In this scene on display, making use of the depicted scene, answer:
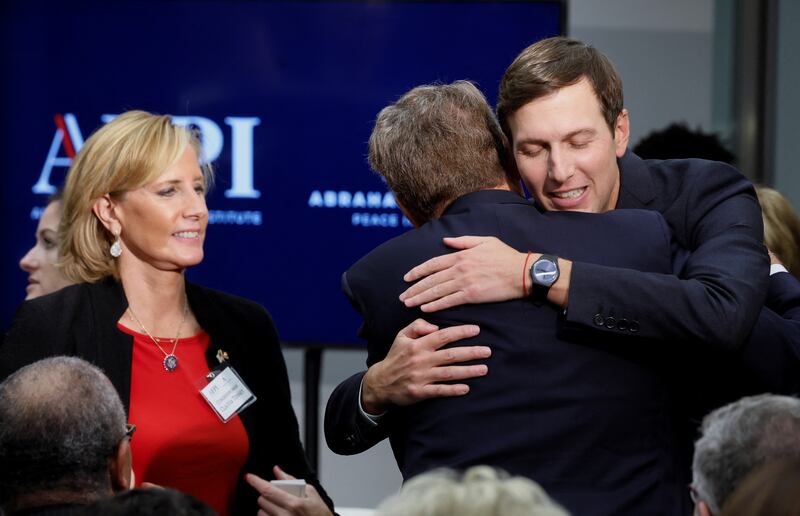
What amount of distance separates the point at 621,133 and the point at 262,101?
102 inches

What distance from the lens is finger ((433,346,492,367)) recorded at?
200cm

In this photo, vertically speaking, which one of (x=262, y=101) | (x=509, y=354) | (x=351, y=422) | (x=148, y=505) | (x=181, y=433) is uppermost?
(x=262, y=101)

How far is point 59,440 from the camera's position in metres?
1.94

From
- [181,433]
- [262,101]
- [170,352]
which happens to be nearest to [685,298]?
[181,433]

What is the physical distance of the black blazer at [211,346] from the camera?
2.91 m

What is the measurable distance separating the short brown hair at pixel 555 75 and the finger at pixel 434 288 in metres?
0.36

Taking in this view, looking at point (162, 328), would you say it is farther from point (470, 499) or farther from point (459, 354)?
point (470, 499)

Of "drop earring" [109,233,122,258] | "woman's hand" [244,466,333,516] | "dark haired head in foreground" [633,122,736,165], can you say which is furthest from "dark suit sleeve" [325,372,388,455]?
"dark haired head in foreground" [633,122,736,165]

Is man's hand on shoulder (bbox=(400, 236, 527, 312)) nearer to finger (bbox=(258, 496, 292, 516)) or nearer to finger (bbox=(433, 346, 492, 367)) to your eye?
finger (bbox=(433, 346, 492, 367))

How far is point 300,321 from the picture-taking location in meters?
4.66

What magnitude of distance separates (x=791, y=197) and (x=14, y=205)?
3440mm

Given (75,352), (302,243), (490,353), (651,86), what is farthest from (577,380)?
(651,86)

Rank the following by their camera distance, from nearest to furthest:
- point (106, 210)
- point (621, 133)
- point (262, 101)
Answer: point (621, 133) → point (106, 210) → point (262, 101)

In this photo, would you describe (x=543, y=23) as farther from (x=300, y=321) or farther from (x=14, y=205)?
(x=14, y=205)
